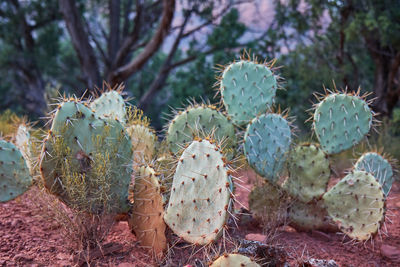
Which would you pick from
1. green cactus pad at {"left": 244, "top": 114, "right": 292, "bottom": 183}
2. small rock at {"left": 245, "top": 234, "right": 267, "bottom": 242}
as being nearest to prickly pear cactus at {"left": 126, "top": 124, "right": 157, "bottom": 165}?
green cactus pad at {"left": 244, "top": 114, "right": 292, "bottom": 183}

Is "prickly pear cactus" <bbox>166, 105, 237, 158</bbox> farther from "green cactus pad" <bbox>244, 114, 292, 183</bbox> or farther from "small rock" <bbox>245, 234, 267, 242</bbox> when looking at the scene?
"small rock" <bbox>245, 234, 267, 242</bbox>

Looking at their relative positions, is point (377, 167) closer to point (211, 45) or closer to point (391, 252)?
point (391, 252)

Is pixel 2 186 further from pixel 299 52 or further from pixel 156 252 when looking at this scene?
pixel 299 52

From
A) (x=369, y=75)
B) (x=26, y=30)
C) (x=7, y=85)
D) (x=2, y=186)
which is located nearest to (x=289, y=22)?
(x=369, y=75)

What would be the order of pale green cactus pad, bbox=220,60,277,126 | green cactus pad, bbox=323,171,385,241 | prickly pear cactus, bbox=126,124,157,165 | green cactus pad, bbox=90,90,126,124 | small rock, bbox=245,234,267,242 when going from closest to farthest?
small rock, bbox=245,234,267,242 → green cactus pad, bbox=323,171,385,241 → prickly pear cactus, bbox=126,124,157,165 → green cactus pad, bbox=90,90,126,124 → pale green cactus pad, bbox=220,60,277,126

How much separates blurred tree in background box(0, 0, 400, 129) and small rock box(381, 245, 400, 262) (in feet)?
15.0

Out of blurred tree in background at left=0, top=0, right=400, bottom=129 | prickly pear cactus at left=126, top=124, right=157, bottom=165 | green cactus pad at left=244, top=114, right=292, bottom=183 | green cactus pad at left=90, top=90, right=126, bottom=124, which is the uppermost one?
green cactus pad at left=90, top=90, right=126, bottom=124

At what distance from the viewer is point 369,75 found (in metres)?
9.88

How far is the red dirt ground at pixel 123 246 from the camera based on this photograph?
99.0 inches

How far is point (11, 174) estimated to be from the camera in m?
3.17

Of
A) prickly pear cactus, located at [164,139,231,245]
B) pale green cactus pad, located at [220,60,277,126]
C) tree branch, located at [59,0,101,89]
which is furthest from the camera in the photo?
tree branch, located at [59,0,101,89]

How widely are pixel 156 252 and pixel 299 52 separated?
7095mm

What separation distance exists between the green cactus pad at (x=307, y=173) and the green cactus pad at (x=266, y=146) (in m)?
0.11

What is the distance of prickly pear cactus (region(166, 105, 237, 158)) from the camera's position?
3271 millimetres
